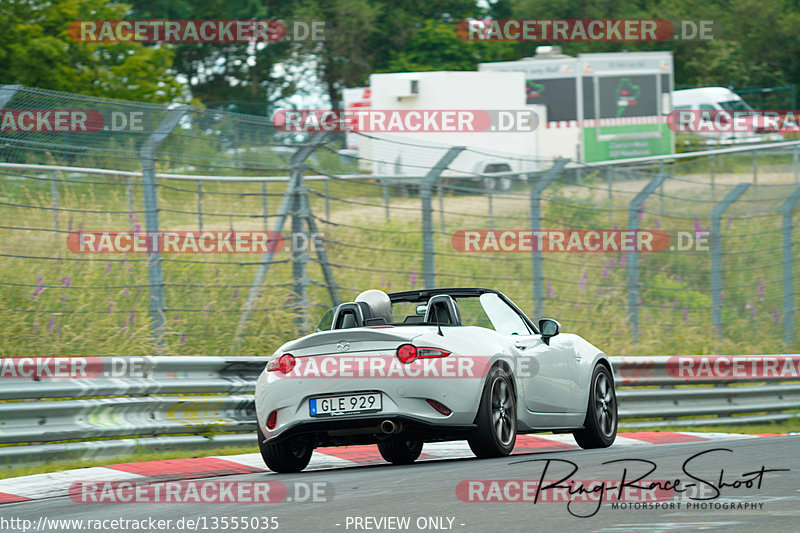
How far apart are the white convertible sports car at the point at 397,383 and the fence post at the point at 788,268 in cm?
847

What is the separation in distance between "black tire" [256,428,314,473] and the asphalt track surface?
107 mm

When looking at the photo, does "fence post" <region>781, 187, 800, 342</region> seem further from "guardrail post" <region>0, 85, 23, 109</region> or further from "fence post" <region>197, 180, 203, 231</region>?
"guardrail post" <region>0, 85, 23, 109</region>

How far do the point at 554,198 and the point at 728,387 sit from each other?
328cm

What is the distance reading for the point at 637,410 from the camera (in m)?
13.2

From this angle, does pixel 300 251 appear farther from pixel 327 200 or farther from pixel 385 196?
pixel 385 196

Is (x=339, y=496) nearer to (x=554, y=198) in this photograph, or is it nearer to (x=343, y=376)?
(x=343, y=376)

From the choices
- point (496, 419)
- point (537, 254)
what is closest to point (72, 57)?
point (537, 254)

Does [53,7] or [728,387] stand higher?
[53,7]

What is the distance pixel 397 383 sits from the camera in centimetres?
833

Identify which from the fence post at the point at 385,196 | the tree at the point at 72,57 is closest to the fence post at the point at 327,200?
the fence post at the point at 385,196

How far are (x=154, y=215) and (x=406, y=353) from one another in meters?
3.99

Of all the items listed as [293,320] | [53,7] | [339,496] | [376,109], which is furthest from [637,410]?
[53,7]

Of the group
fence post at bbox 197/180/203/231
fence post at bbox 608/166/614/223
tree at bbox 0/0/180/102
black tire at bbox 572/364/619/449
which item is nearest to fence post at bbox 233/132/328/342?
fence post at bbox 197/180/203/231

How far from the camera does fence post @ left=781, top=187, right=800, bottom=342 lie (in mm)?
16844
